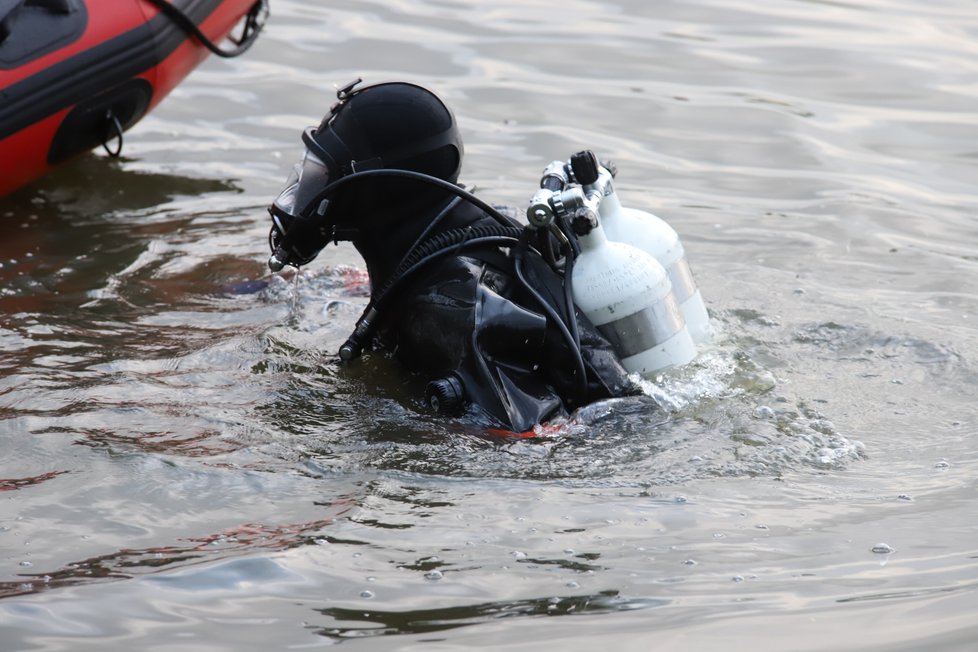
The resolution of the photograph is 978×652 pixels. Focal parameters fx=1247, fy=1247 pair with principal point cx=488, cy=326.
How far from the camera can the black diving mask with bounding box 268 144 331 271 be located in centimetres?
398

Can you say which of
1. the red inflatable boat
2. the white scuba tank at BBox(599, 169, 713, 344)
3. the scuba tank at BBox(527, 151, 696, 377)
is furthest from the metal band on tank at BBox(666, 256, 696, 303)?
the red inflatable boat

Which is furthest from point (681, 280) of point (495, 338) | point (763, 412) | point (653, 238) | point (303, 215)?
point (303, 215)

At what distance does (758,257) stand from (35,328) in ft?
10.7

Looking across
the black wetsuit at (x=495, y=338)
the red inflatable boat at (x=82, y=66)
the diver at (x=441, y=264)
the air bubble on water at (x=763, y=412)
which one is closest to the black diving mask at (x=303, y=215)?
the diver at (x=441, y=264)

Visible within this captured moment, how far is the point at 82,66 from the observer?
6004mm

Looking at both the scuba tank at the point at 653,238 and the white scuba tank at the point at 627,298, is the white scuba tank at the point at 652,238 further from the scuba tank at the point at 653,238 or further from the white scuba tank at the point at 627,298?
the white scuba tank at the point at 627,298

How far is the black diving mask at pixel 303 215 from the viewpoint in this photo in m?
3.98

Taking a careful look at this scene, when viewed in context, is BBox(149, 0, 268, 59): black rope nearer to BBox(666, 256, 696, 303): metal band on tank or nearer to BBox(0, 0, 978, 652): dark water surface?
BBox(0, 0, 978, 652): dark water surface

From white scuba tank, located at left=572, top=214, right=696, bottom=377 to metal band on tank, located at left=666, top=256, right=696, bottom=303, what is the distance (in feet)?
0.85

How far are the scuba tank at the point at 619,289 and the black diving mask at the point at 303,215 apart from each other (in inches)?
27.9

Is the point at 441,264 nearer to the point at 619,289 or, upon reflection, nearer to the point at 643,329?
the point at 619,289

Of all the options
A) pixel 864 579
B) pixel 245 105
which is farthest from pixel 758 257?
pixel 245 105

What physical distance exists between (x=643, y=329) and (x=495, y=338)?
19.4 inches

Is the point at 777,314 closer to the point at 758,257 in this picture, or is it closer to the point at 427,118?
the point at 758,257
